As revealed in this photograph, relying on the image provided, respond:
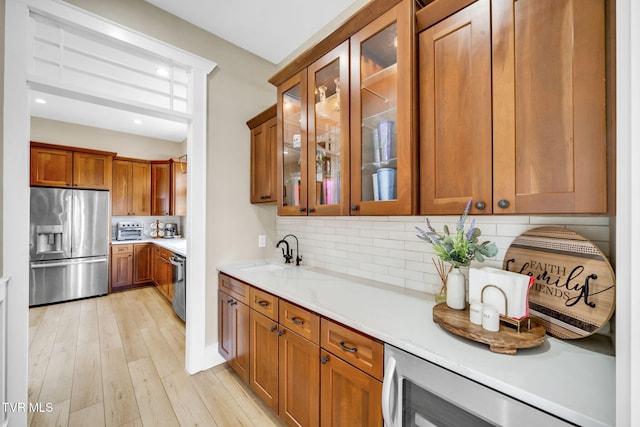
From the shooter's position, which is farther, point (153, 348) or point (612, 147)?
point (153, 348)

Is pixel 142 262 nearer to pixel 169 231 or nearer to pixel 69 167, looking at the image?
pixel 169 231

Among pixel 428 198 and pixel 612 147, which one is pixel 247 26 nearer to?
pixel 428 198

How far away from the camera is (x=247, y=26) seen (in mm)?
2270

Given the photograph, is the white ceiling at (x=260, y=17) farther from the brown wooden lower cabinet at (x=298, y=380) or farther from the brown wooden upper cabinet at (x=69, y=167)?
the brown wooden upper cabinet at (x=69, y=167)

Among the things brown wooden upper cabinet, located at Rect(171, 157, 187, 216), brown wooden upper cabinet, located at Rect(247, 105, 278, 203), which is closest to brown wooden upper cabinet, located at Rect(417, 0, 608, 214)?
brown wooden upper cabinet, located at Rect(247, 105, 278, 203)

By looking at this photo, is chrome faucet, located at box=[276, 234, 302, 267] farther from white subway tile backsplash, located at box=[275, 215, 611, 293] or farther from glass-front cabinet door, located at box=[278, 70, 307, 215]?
glass-front cabinet door, located at box=[278, 70, 307, 215]

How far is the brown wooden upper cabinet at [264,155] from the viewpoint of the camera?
229 cm

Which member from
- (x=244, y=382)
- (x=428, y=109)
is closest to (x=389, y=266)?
(x=428, y=109)

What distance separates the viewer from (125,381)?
212 centimetres

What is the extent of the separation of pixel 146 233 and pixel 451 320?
6141 millimetres

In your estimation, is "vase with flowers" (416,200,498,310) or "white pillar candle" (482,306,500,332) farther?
"vase with flowers" (416,200,498,310)

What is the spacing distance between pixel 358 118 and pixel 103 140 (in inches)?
219

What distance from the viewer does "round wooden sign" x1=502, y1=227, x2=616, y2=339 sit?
35.0 inches

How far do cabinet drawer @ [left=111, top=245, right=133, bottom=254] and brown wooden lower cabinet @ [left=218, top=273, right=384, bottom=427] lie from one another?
3.89 m
